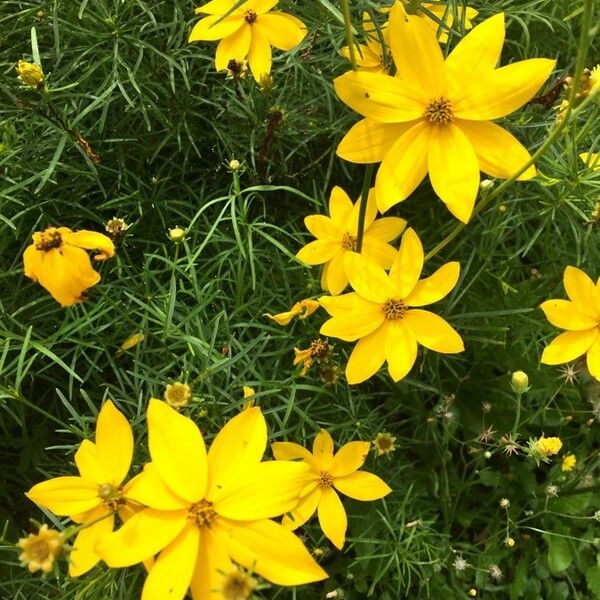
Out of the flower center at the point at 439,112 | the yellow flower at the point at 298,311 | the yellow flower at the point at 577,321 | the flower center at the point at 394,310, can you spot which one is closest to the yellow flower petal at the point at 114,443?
the yellow flower at the point at 298,311

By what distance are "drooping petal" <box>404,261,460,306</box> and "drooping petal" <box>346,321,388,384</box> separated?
5 cm

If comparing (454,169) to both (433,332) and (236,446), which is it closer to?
(433,332)

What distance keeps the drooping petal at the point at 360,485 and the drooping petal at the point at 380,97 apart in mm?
528

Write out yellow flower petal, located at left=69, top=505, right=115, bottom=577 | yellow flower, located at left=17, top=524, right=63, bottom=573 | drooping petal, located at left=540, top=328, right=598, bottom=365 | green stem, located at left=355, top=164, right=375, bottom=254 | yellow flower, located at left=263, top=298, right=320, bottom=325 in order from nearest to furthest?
yellow flower, located at left=17, top=524, right=63, bottom=573, yellow flower petal, located at left=69, top=505, right=115, bottom=577, green stem, located at left=355, top=164, right=375, bottom=254, yellow flower, located at left=263, top=298, right=320, bottom=325, drooping petal, located at left=540, top=328, right=598, bottom=365

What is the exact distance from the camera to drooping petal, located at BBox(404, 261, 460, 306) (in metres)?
0.87

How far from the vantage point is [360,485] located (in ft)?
3.24

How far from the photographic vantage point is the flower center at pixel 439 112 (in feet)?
2.43

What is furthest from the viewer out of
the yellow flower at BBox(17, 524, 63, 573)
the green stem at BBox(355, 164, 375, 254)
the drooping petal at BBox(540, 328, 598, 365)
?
the drooping petal at BBox(540, 328, 598, 365)

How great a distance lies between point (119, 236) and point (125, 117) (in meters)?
0.50

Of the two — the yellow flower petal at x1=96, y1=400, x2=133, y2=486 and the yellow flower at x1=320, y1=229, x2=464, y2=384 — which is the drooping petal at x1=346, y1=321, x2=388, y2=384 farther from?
the yellow flower petal at x1=96, y1=400, x2=133, y2=486

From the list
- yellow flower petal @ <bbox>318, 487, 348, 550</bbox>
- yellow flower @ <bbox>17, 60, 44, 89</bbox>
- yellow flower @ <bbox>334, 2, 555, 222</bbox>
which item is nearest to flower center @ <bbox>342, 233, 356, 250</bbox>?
yellow flower @ <bbox>334, 2, 555, 222</bbox>

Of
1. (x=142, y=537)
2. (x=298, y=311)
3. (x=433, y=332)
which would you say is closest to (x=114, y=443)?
(x=142, y=537)

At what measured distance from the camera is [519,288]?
135cm

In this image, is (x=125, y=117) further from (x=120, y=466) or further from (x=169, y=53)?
(x=120, y=466)
